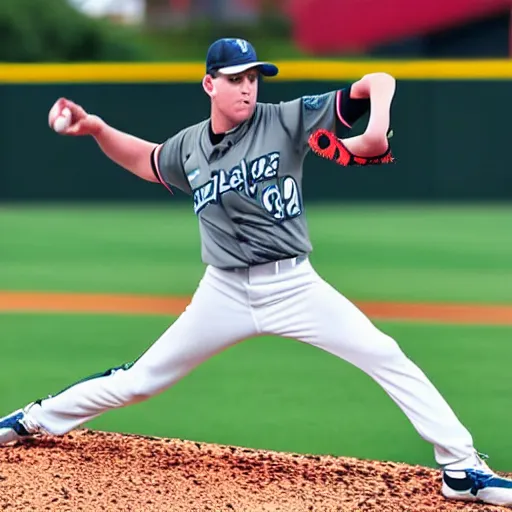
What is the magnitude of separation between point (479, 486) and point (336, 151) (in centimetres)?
122

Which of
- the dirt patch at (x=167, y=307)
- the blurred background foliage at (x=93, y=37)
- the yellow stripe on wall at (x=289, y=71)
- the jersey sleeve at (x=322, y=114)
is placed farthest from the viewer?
the blurred background foliage at (x=93, y=37)

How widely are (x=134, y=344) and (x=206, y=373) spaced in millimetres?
799

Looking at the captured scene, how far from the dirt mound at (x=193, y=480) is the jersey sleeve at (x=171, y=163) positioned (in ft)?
3.37

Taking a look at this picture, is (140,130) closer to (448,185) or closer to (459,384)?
(448,185)

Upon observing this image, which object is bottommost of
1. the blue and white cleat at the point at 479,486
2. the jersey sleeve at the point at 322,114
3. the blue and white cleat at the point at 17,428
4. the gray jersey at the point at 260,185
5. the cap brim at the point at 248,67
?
the blue and white cleat at the point at 479,486

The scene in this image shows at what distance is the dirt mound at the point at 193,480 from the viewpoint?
357cm

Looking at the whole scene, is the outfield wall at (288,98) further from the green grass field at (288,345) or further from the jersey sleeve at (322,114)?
the jersey sleeve at (322,114)

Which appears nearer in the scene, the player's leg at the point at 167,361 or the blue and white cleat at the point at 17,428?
the player's leg at the point at 167,361

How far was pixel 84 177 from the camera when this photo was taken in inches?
573

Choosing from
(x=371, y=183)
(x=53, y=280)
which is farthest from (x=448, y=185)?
(x=53, y=280)

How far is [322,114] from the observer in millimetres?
3504

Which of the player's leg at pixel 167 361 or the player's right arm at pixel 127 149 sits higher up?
the player's right arm at pixel 127 149

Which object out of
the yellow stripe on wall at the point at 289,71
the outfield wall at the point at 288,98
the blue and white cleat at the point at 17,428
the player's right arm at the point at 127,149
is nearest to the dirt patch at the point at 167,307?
the blue and white cleat at the point at 17,428

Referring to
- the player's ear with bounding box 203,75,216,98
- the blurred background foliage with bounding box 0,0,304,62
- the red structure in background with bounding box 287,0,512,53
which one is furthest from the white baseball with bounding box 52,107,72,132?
the blurred background foliage with bounding box 0,0,304,62
